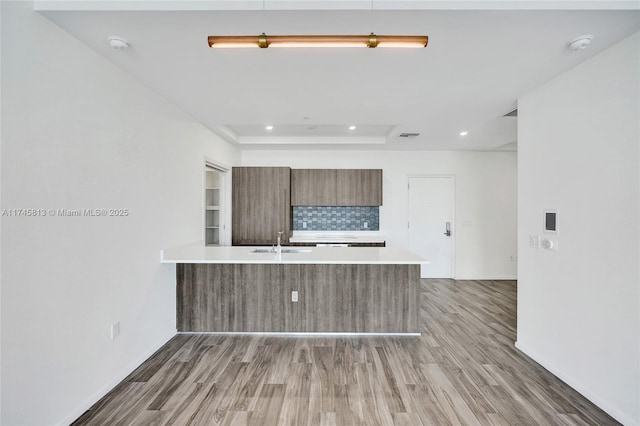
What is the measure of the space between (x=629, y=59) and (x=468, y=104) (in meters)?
1.26

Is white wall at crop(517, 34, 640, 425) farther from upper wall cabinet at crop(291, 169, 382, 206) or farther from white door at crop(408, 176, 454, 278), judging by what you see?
white door at crop(408, 176, 454, 278)

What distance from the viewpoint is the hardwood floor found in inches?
77.8

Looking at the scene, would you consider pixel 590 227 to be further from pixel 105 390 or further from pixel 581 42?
pixel 105 390

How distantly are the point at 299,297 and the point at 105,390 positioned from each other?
1.79 metres

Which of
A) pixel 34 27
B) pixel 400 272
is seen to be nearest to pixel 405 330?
pixel 400 272

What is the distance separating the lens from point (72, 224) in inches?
76.2

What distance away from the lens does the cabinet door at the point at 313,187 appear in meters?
5.27


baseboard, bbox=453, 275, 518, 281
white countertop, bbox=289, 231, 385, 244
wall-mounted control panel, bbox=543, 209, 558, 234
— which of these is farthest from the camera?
baseboard, bbox=453, 275, 518, 281

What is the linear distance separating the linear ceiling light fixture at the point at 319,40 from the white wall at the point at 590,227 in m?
1.53

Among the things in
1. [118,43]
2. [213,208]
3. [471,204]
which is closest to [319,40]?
[118,43]

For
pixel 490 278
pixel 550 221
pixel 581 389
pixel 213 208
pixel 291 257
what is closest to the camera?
pixel 581 389

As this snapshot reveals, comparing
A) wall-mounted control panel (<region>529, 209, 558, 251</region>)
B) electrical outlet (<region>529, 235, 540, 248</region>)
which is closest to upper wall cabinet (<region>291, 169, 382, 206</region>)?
electrical outlet (<region>529, 235, 540, 248</region>)

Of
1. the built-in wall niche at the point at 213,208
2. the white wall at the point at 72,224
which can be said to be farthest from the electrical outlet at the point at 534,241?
the built-in wall niche at the point at 213,208

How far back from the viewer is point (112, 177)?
7.50ft
